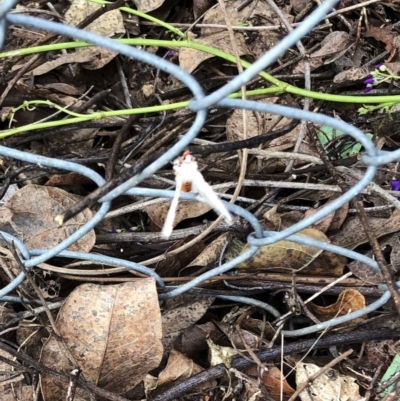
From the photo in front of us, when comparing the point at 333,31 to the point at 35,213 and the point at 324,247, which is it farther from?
the point at 35,213

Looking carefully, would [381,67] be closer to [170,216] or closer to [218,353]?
[218,353]

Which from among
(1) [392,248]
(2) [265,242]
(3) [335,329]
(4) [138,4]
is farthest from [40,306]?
(4) [138,4]

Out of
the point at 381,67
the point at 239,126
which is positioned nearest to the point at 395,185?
the point at 381,67

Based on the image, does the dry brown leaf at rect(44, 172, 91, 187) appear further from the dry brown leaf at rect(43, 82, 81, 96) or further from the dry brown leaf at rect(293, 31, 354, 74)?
the dry brown leaf at rect(293, 31, 354, 74)

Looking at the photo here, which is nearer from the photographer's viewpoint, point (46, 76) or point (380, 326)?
point (380, 326)

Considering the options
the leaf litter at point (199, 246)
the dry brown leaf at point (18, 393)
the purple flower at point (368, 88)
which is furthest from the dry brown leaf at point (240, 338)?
the purple flower at point (368, 88)

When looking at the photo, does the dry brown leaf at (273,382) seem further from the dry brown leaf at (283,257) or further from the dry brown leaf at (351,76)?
the dry brown leaf at (351,76)

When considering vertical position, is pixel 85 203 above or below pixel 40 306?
above
